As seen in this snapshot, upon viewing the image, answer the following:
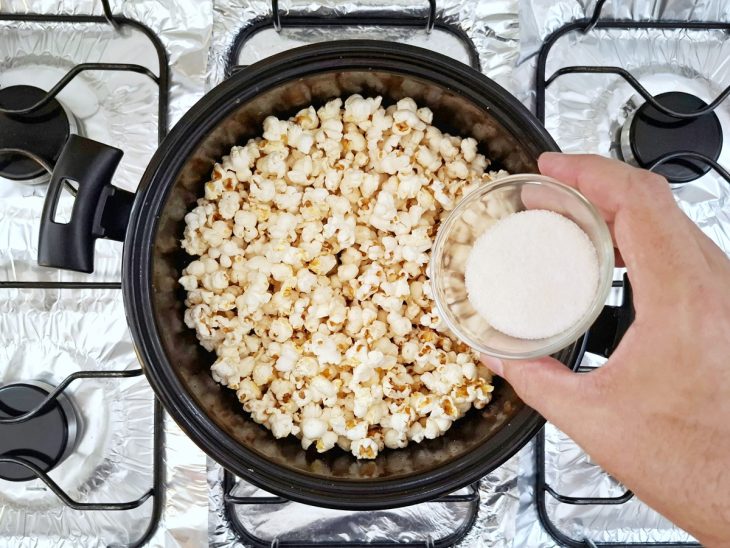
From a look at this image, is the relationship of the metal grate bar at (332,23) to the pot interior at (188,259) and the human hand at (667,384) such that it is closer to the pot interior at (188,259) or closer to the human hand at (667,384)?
the pot interior at (188,259)

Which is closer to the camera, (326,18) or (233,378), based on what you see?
(233,378)

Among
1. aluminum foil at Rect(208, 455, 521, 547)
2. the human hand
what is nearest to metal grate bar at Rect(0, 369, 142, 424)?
aluminum foil at Rect(208, 455, 521, 547)

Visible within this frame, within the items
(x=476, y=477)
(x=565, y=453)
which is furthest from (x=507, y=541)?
(x=476, y=477)

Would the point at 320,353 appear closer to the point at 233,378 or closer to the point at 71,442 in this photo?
the point at 233,378

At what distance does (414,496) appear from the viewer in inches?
29.5

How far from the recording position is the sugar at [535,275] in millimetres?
656

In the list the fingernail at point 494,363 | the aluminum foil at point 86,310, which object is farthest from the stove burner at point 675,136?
the aluminum foil at point 86,310

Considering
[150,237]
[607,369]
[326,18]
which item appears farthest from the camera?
[326,18]

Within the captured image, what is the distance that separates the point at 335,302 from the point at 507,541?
0.45 m

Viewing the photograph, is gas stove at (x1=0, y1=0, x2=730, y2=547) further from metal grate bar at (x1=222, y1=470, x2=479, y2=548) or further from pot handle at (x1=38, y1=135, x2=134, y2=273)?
pot handle at (x1=38, y1=135, x2=134, y2=273)

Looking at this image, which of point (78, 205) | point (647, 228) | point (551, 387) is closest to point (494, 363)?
point (551, 387)

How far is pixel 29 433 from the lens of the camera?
93 cm

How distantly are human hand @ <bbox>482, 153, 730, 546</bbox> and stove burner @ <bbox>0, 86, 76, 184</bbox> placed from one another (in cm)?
77

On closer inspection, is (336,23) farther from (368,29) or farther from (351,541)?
(351,541)
